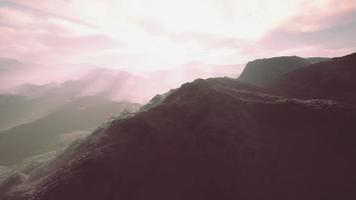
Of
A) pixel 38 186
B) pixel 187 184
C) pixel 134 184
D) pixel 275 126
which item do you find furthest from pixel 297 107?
pixel 38 186

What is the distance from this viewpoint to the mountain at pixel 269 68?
219 ft

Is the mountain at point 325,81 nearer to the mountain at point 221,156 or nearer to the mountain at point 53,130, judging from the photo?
the mountain at point 221,156

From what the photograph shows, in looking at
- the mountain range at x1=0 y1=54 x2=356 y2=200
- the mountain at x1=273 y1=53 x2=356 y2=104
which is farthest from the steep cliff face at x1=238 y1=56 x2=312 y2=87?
the mountain range at x1=0 y1=54 x2=356 y2=200

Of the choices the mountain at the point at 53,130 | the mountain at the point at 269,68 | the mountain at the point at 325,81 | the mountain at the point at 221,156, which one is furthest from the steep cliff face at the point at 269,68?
the mountain at the point at 221,156

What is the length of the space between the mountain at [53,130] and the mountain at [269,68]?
28.6 meters

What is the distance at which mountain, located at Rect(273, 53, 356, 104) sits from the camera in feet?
128

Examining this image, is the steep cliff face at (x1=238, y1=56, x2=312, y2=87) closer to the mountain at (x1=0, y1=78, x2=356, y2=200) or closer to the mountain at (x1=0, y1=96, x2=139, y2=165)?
the mountain at (x1=0, y1=96, x2=139, y2=165)

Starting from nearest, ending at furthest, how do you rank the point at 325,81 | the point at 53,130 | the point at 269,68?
1. the point at 325,81
2. the point at 269,68
3. the point at 53,130


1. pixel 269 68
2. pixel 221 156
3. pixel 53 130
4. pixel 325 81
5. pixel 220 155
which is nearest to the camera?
pixel 221 156

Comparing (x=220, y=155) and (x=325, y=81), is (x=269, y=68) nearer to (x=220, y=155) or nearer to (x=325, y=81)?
(x=325, y=81)

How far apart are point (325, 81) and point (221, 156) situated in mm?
23190

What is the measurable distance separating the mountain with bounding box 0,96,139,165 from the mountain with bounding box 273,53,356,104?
35.4 m

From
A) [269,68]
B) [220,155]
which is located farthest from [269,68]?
[220,155]

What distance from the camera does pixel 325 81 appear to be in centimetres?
4153
